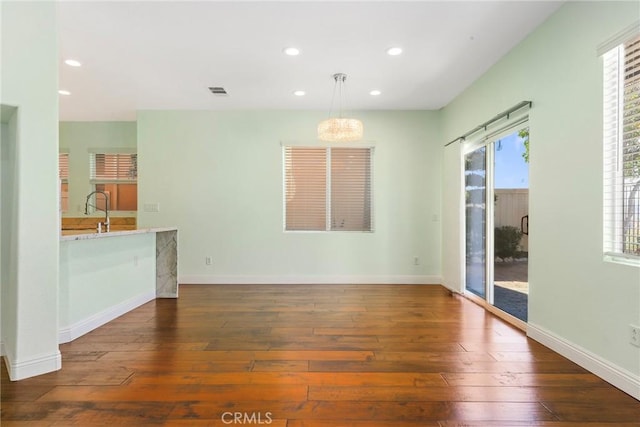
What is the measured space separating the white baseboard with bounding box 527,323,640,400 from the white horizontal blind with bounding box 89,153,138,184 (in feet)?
21.0

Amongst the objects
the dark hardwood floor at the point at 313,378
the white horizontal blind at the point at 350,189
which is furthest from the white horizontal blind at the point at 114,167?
the white horizontal blind at the point at 350,189

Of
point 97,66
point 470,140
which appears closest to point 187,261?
point 97,66

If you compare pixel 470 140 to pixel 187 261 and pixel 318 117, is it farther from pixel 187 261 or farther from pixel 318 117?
pixel 187 261

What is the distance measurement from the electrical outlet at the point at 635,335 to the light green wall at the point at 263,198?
333cm

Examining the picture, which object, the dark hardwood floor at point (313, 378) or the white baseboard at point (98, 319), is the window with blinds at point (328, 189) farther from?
the white baseboard at point (98, 319)

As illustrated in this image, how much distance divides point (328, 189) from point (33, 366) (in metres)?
4.12

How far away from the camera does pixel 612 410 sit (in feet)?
6.32

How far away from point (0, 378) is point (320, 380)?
216 cm

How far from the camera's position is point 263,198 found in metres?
5.40

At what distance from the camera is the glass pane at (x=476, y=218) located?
13.8 ft

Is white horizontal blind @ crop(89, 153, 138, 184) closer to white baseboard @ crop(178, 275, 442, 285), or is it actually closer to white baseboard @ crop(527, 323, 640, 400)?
white baseboard @ crop(178, 275, 442, 285)

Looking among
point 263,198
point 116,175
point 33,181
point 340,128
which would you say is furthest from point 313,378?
point 116,175

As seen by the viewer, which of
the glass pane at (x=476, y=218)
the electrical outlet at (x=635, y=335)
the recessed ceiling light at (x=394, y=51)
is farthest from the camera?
the glass pane at (x=476, y=218)

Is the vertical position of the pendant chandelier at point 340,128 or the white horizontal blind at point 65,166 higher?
the pendant chandelier at point 340,128
